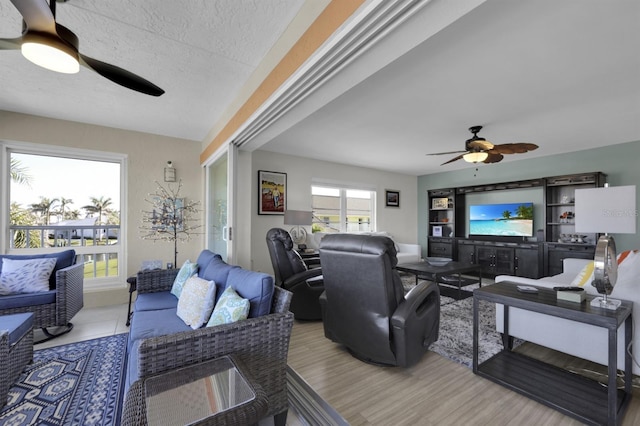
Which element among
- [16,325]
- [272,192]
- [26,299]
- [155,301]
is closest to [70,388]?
[16,325]

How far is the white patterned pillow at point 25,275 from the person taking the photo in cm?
275

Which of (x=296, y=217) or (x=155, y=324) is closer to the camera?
(x=155, y=324)

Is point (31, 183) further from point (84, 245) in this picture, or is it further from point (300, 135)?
point (300, 135)

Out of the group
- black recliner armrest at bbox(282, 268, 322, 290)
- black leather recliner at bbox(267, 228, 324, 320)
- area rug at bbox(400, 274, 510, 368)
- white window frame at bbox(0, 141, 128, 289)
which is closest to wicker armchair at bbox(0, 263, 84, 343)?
white window frame at bbox(0, 141, 128, 289)

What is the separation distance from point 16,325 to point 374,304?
2.60m

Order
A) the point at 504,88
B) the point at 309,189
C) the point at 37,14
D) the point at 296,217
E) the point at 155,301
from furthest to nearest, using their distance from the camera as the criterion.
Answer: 1. the point at 309,189
2. the point at 296,217
3. the point at 504,88
4. the point at 155,301
5. the point at 37,14

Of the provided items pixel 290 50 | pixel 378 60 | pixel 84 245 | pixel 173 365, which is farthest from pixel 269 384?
pixel 84 245

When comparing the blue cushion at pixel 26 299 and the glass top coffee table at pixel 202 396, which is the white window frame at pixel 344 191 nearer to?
the blue cushion at pixel 26 299

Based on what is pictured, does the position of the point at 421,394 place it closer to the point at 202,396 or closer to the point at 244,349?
the point at 244,349

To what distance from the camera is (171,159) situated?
171 inches

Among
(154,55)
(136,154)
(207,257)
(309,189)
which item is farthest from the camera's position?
(309,189)

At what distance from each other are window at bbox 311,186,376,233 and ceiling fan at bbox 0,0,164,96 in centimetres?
442

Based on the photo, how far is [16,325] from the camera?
201 cm

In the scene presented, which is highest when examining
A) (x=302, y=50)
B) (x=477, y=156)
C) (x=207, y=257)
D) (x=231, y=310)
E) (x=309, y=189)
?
(x=302, y=50)
